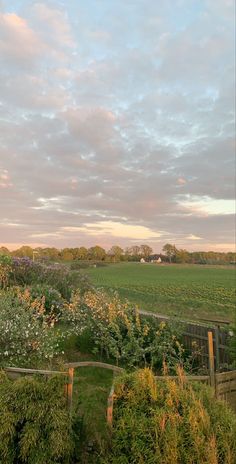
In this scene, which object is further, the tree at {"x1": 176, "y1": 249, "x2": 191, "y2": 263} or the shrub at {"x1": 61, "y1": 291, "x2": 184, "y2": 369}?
the tree at {"x1": 176, "y1": 249, "x2": 191, "y2": 263}

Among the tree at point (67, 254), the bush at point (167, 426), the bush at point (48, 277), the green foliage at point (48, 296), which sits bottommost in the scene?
the bush at point (167, 426)

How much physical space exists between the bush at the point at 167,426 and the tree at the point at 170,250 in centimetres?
10616

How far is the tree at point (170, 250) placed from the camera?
108 metres

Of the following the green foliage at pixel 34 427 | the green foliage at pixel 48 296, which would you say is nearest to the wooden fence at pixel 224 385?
the green foliage at pixel 34 427

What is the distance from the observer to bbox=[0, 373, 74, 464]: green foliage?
3281mm

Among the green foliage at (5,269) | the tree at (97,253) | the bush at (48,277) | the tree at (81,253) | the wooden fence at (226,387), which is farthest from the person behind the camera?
the tree at (97,253)

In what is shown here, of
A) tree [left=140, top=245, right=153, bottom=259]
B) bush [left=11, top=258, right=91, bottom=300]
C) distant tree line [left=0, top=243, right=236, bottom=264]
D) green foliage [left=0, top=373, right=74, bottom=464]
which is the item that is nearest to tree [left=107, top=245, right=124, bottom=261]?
distant tree line [left=0, top=243, right=236, bottom=264]

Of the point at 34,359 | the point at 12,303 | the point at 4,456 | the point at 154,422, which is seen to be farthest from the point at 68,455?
the point at 12,303

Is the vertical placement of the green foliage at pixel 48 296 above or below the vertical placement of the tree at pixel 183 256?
below

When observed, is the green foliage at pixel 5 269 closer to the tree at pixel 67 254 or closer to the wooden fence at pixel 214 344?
the wooden fence at pixel 214 344

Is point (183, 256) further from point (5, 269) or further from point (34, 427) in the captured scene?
point (34, 427)

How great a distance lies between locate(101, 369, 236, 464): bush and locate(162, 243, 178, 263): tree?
10616cm

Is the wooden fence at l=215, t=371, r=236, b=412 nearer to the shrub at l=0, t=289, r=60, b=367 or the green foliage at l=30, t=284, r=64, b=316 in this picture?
the shrub at l=0, t=289, r=60, b=367

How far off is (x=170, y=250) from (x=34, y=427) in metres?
107
